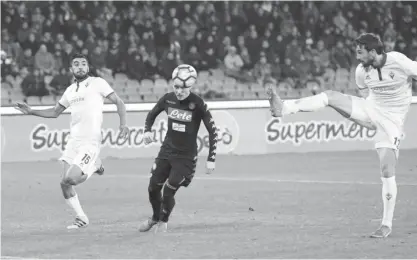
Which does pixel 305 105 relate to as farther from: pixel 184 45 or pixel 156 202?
pixel 184 45

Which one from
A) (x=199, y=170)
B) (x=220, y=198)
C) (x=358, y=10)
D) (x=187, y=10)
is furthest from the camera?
(x=358, y=10)

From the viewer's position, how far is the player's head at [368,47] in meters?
10.7

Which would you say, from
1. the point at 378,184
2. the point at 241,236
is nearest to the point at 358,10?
the point at 378,184

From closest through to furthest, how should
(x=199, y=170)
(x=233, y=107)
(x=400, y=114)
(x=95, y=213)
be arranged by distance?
(x=400, y=114)
(x=95, y=213)
(x=199, y=170)
(x=233, y=107)

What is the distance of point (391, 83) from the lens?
10938mm

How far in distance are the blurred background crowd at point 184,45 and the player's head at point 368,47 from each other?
13198mm

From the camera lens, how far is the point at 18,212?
14.1 metres

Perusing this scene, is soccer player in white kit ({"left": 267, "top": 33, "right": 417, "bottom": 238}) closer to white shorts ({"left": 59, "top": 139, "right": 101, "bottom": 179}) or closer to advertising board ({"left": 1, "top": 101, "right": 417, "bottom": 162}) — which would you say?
white shorts ({"left": 59, "top": 139, "right": 101, "bottom": 179})

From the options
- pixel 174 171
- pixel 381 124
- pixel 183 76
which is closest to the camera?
pixel 381 124

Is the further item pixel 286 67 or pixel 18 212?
pixel 286 67

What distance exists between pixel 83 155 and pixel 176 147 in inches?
51.3

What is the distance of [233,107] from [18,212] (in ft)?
33.7

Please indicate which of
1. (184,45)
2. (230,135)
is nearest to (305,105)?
(230,135)

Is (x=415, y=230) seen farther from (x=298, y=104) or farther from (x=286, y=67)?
(x=286, y=67)
